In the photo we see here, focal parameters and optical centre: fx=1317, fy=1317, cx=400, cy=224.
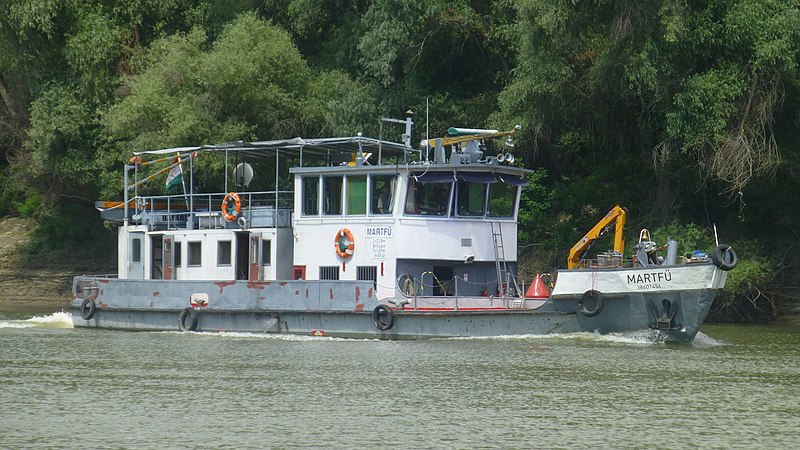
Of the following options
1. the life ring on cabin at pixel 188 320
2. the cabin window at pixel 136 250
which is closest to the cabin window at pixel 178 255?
the cabin window at pixel 136 250

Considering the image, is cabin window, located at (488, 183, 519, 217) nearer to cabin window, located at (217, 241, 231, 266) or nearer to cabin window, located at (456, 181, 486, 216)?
cabin window, located at (456, 181, 486, 216)

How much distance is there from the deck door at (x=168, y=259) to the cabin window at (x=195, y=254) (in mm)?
437

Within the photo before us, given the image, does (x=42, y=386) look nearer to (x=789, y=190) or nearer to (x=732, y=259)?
(x=732, y=259)

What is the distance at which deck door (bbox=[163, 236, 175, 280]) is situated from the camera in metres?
28.0

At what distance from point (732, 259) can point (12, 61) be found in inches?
1000

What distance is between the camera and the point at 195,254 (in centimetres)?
2786

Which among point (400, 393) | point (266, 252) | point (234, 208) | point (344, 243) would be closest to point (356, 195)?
point (344, 243)

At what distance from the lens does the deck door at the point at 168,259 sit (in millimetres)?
28000

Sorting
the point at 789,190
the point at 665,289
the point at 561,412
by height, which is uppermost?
the point at 789,190

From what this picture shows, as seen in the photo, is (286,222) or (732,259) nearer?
(732,259)

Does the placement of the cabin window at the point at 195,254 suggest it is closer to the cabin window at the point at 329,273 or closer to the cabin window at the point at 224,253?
the cabin window at the point at 224,253

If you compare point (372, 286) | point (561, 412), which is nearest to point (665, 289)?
point (372, 286)

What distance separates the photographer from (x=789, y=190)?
1225 inches

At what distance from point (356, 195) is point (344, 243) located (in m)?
0.95
